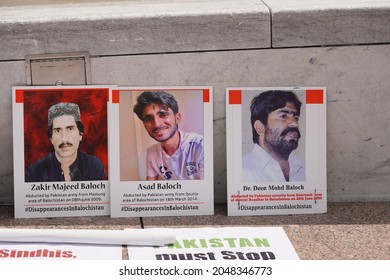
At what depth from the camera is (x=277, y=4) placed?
381cm

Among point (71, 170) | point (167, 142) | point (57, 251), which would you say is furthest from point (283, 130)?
point (57, 251)

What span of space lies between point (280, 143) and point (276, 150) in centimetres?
4

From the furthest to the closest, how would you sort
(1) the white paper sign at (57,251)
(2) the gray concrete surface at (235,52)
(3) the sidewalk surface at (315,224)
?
1. (2) the gray concrete surface at (235,52)
2. (3) the sidewalk surface at (315,224)
3. (1) the white paper sign at (57,251)

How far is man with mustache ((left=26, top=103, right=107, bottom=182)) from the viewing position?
142 inches

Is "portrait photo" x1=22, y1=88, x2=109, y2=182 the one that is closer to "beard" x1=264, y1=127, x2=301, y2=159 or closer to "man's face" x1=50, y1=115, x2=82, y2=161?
"man's face" x1=50, y1=115, x2=82, y2=161

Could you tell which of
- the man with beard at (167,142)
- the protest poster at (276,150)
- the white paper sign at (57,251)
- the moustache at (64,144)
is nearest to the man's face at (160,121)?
the man with beard at (167,142)

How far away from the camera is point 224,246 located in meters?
3.21

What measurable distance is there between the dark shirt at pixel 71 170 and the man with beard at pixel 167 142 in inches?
9.6

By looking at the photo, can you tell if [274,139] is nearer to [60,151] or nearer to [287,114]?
[287,114]

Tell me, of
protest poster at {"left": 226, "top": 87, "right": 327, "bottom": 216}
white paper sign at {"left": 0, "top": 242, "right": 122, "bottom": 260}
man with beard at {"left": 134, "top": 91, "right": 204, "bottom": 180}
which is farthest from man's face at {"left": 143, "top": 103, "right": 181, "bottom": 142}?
white paper sign at {"left": 0, "top": 242, "right": 122, "bottom": 260}

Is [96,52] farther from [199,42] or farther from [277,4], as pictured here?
[277,4]

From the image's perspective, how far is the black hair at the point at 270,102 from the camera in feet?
12.0

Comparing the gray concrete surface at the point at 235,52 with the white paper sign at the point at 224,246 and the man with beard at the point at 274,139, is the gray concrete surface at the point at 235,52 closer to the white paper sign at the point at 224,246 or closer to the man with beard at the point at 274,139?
the man with beard at the point at 274,139

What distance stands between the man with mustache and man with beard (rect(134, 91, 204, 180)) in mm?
264
